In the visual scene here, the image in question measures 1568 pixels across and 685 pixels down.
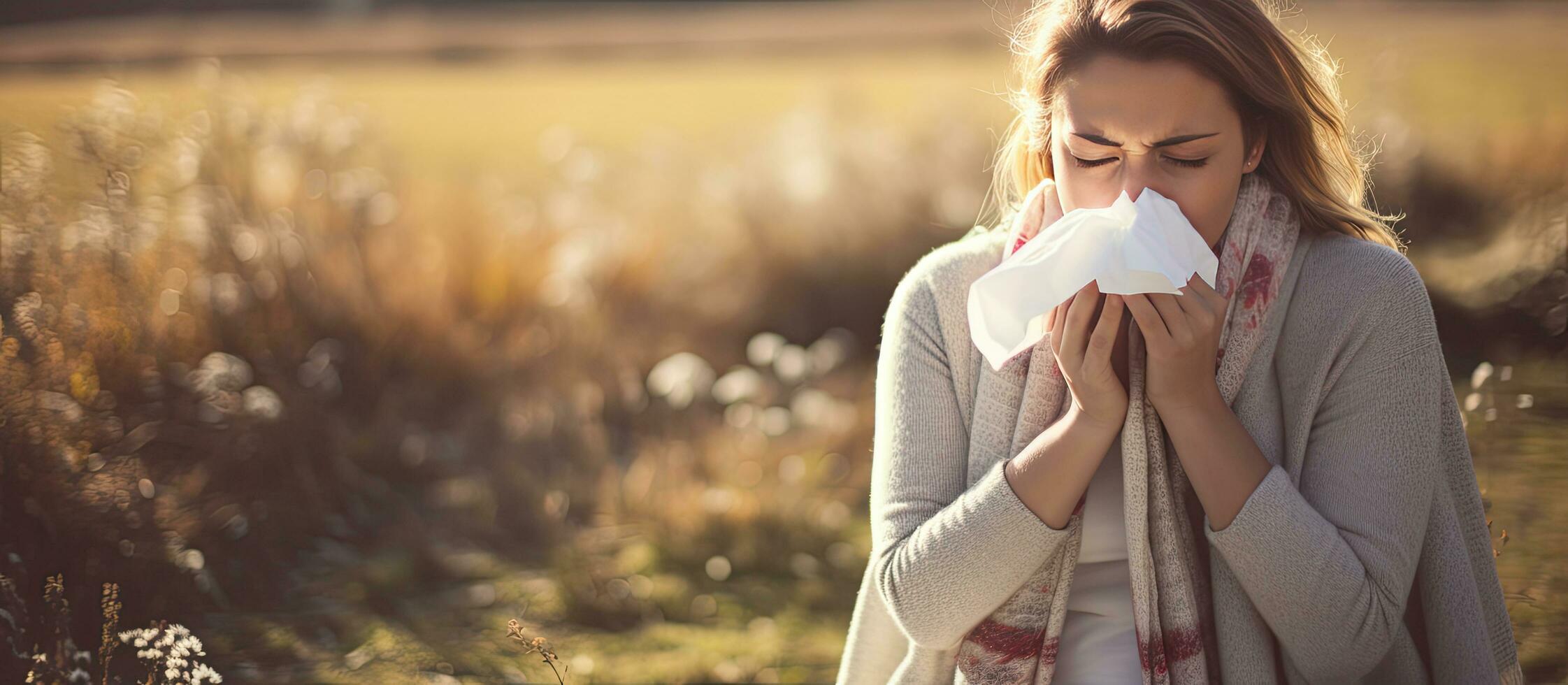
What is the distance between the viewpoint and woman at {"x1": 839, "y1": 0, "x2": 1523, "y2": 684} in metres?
1.96

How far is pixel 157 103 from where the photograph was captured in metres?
4.32

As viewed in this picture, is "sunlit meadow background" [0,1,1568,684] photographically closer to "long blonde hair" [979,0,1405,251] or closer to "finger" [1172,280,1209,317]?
"long blonde hair" [979,0,1405,251]

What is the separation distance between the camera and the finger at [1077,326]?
2.00 m

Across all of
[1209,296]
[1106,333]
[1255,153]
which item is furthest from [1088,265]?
[1255,153]

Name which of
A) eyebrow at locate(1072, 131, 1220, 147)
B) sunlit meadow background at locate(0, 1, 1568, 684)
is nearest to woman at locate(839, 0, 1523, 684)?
eyebrow at locate(1072, 131, 1220, 147)

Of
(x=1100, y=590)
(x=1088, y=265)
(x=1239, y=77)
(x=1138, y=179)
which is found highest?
(x=1239, y=77)

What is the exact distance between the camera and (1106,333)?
1.97 meters

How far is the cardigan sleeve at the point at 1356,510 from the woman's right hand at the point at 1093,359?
0.88 ft

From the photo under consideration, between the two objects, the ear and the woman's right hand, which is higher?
the ear

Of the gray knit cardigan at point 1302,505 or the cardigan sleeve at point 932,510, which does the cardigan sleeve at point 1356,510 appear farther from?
the cardigan sleeve at point 932,510

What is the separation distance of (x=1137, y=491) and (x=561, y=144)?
482 cm

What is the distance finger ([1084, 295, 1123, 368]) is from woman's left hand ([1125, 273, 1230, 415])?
0.02 meters

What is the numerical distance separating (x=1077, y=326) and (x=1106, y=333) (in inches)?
2.2

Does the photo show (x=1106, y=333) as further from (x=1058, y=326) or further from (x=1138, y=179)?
(x=1138, y=179)
